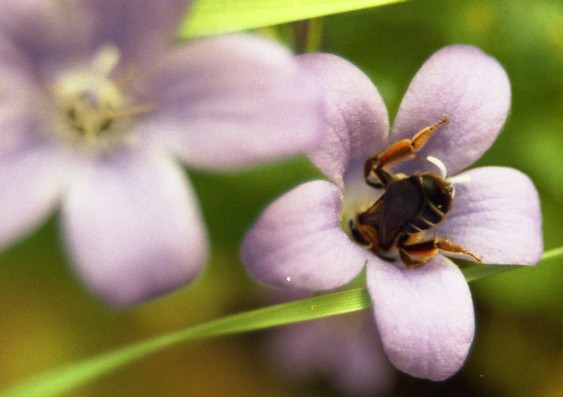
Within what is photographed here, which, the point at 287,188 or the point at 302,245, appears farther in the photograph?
the point at 287,188

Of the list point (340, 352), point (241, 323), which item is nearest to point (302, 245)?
point (241, 323)

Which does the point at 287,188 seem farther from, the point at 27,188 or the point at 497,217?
the point at 27,188

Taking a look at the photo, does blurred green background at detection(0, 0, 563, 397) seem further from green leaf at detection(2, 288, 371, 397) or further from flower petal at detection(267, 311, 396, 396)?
green leaf at detection(2, 288, 371, 397)

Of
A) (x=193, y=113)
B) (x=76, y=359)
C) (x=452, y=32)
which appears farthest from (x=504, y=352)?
(x=193, y=113)

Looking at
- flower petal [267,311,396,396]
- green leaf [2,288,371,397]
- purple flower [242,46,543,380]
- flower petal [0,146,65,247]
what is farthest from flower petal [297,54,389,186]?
flower petal [267,311,396,396]

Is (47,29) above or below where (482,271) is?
above
